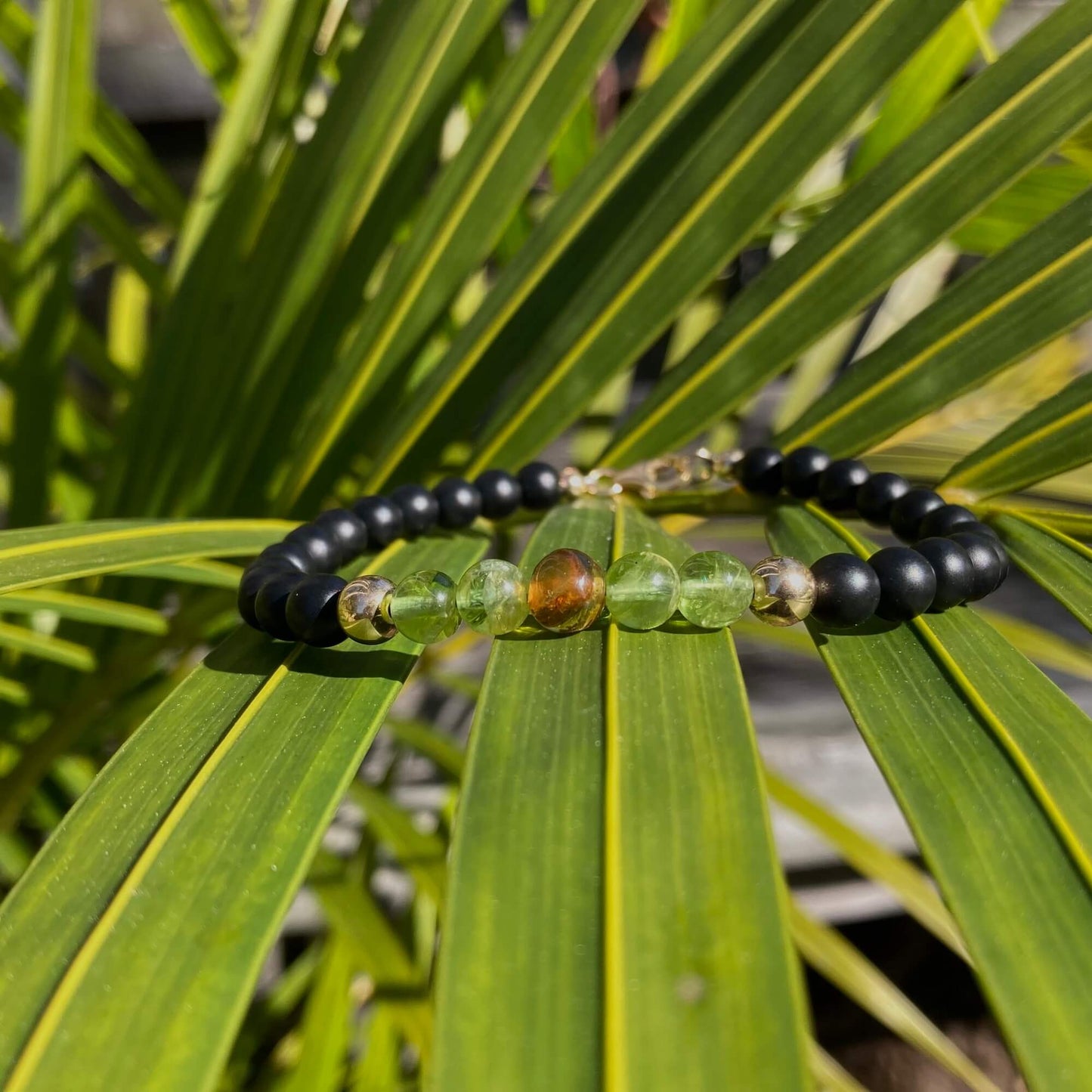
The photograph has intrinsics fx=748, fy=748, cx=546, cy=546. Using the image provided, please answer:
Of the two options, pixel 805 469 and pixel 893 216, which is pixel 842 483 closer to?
pixel 805 469

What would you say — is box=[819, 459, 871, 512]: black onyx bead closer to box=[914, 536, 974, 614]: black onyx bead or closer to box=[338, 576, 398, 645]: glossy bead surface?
box=[914, 536, 974, 614]: black onyx bead

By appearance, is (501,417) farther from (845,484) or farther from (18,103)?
(18,103)

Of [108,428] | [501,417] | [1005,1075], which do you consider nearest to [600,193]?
[501,417]

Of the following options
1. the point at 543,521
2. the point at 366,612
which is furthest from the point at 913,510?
the point at 366,612

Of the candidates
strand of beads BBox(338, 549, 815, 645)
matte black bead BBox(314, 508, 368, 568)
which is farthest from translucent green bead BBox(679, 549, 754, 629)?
matte black bead BBox(314, 508, 368, 568)

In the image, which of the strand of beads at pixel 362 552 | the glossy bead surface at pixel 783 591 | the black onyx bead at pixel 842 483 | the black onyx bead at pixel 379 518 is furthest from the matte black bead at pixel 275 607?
the black onyx bead at pixel 842 483

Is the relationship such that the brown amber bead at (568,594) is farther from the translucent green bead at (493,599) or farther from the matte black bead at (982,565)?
the matte black bead at (982,565)
